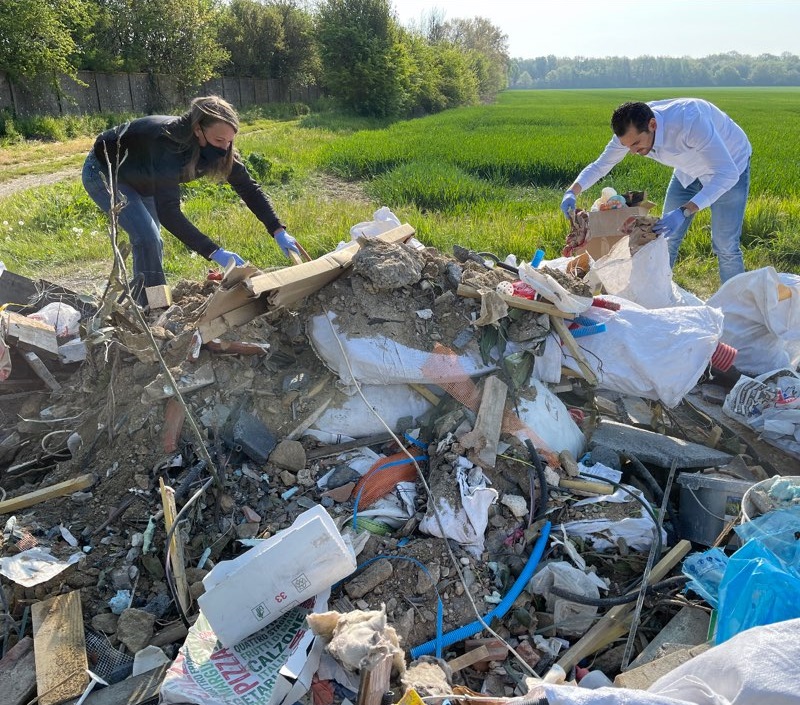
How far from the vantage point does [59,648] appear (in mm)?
2043

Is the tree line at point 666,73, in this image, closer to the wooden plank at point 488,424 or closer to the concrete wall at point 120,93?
the concrete wall at point 120,93

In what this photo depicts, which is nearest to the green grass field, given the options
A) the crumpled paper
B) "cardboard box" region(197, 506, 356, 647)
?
the crumpled paper

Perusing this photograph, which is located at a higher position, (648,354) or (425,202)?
(425,202)

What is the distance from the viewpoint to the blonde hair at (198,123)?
315 cm

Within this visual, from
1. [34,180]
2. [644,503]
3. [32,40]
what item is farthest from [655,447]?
[32,40]

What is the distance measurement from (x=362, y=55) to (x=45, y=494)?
29.4m

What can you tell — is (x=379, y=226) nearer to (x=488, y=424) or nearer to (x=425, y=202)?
(x=488, y=424)

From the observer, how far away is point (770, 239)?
6.61 metres

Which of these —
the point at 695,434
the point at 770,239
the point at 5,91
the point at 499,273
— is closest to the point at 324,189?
the point at 770,239

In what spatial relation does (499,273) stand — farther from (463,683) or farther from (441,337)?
(463,683)

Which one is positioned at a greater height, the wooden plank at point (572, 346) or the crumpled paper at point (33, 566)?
the wooden plank at point (572, 346)

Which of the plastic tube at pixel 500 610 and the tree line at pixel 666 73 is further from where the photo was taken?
the tree line at pixel 666 73

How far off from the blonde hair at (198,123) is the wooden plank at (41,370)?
134 cm

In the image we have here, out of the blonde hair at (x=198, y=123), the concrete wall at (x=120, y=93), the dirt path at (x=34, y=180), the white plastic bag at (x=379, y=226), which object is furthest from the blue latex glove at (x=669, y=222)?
the concrete wall at (x=120, y=93)
